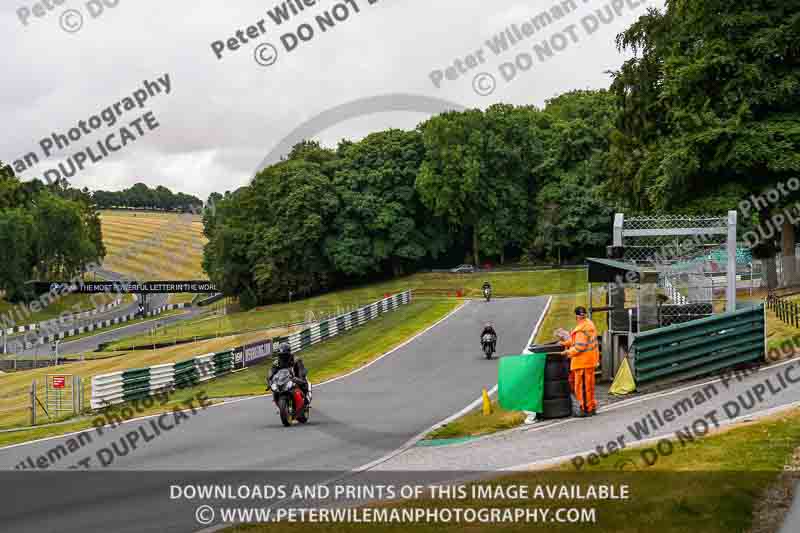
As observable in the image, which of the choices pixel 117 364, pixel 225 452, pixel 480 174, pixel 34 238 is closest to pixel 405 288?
pixel 480 174

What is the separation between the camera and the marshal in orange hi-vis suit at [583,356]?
43.8 feet

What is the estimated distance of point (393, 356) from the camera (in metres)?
32.1

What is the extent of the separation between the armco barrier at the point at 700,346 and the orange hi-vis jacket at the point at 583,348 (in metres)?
1.88

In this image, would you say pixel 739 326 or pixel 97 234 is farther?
pixel 97 234

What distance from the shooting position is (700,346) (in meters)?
16.0

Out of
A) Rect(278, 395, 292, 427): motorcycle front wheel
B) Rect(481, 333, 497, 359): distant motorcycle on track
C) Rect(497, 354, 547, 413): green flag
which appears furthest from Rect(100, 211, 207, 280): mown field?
Rect(497, 354, 547, 413): green flag

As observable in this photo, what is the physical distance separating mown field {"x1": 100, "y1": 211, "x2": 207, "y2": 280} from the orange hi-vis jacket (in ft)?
372

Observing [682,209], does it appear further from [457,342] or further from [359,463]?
[359,463]

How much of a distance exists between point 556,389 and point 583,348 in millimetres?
889

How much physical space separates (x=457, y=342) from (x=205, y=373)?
1096cm

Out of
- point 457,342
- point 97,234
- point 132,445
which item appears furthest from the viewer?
point 97,234

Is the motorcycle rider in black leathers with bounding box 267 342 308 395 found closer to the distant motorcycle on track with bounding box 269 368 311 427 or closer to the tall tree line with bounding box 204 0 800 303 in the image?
the distant motorcycle on track with bounding box 269 368 311 427

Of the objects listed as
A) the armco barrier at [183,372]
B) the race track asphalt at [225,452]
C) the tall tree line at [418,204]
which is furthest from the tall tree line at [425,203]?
the race track asphalt at [225,452]

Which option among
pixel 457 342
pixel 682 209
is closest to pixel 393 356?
pixel 457 342
